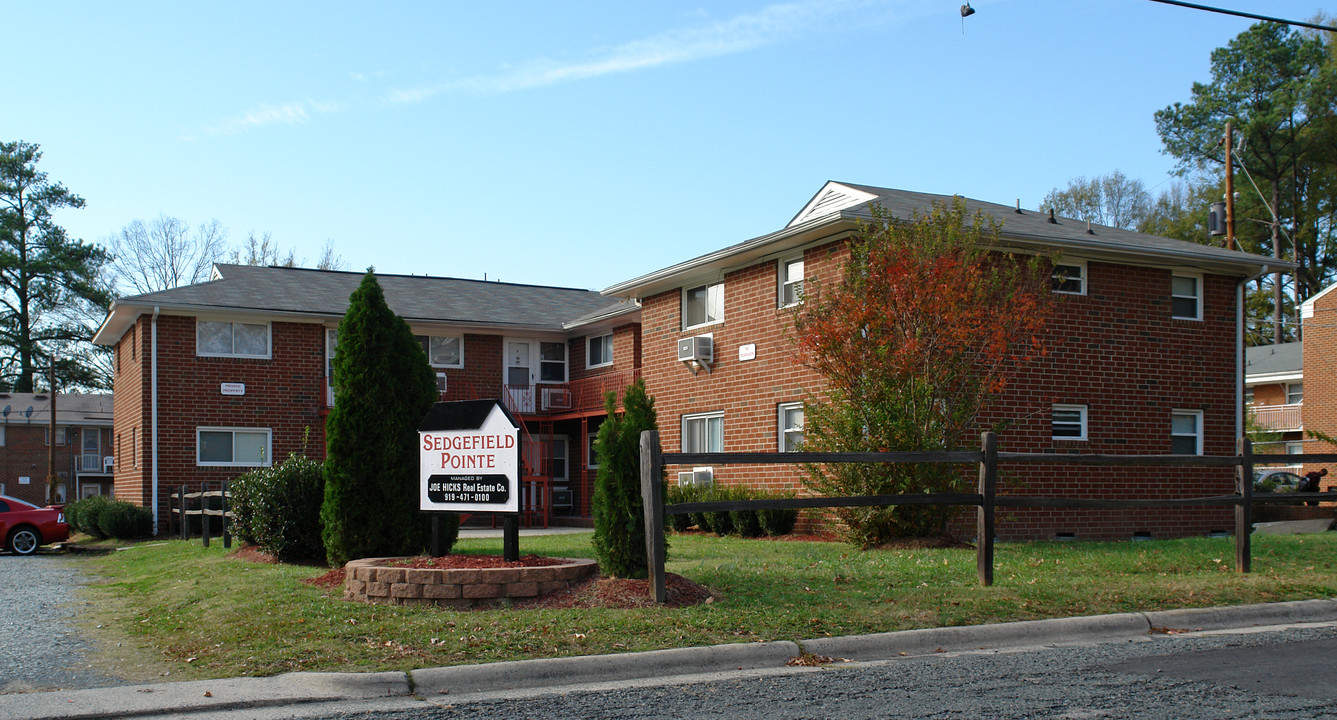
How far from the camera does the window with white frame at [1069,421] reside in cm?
1905

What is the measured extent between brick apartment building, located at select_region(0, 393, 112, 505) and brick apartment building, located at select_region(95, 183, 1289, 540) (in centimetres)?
2470

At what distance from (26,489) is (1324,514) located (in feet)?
177

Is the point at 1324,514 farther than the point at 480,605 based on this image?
Yes

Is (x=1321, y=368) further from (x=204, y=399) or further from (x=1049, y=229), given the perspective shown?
(x=204, y=399)

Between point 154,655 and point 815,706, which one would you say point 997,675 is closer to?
point 815,706

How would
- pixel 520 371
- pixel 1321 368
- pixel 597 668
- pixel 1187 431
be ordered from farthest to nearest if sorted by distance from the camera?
pixel 1321 368 < pixel 520 371 < pixel 1187 431 < pixel 597 668

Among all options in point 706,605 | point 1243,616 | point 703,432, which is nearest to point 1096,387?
point 703,432

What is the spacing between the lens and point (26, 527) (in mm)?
22047

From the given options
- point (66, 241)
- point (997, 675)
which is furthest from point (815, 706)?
point (66, 241)

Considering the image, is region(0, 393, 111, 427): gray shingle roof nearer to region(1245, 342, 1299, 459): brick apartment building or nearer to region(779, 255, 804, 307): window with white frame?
region(779, 255, 804, 307): window with white frame

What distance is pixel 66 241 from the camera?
52219 mm

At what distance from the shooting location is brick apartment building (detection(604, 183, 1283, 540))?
1870 centimetres

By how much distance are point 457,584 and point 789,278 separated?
489 inches

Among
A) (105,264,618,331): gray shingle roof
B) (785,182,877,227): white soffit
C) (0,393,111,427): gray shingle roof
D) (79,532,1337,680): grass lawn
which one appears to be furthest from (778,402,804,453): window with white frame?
(0,393,111,427): gray shingle roof
